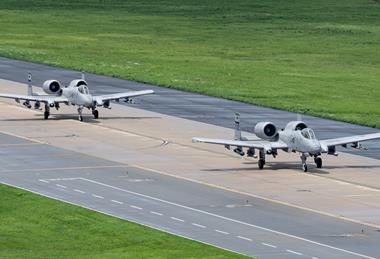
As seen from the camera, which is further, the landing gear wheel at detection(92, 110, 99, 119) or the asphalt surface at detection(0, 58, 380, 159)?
the landing gear wheel at detection(92, 110, 99, 119)

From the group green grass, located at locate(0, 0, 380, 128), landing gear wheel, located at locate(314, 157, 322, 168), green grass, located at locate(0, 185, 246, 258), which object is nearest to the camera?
green grass, located at locate(0, 185, 246, 258)

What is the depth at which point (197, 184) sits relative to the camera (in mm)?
92125

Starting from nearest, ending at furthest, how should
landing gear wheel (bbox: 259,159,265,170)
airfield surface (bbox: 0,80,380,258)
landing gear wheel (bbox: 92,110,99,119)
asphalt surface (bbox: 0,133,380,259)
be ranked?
asphalt surface (bbox: 0,133,380,259) < airfield surface (bbox: 0,80,380,258) < landing gear wheel (bbox: 259,159,265,170) < landing gear wheel (bbox: 92,110,99,119)

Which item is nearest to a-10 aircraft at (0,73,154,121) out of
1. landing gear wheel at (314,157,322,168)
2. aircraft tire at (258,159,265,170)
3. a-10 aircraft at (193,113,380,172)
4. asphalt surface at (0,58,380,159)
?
asphalt surface at (0,58,380,159)

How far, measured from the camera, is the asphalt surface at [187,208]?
73812mm

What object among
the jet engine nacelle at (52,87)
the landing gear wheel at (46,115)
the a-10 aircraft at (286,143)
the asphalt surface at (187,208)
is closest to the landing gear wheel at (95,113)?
the jet engine nacelle at (52,87)

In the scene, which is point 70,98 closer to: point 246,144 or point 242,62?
point 246,144

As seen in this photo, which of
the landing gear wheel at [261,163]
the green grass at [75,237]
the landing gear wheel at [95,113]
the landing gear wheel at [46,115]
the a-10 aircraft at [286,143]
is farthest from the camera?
the landing gear wheel at [95,113]

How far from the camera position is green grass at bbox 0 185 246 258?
7075 centimetres

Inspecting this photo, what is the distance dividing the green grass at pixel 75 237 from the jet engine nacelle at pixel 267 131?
721 inches

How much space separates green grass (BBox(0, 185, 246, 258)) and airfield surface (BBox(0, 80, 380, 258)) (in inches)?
67.1

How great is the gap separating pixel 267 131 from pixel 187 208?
1534 cm

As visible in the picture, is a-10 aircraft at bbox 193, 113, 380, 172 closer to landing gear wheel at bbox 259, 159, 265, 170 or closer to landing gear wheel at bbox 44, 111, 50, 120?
landing gear wheel at bbox 259, 159, 265, 170

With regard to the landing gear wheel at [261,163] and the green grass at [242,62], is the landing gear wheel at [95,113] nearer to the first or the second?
the green grass at [242,62]
